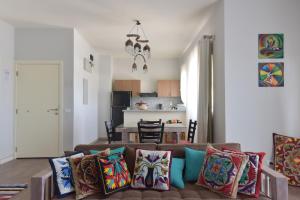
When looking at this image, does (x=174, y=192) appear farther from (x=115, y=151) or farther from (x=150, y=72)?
(x=150, y=72)

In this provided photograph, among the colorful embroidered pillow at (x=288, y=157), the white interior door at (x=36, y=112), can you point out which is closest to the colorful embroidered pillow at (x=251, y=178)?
the colorful embroidered pillow at (x=288, y=157)

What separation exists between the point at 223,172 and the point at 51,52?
4.60 metres

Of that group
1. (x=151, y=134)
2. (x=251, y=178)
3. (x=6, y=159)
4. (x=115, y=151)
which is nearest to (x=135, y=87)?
(x=6, y=159)

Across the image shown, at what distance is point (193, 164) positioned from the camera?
2410 millimetres

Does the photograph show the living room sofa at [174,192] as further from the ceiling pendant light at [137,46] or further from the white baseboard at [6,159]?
the white baseboard at [6,159]

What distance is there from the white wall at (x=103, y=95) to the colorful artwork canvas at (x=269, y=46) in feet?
18.8

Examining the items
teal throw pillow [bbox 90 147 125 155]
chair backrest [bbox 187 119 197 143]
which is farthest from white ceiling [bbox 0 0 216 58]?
teal throw pillow [bbox 90 147 125 155]

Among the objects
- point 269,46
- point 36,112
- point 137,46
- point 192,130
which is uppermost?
point 137,46

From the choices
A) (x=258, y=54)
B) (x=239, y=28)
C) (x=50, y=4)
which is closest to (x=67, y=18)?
(x=50, y=4)

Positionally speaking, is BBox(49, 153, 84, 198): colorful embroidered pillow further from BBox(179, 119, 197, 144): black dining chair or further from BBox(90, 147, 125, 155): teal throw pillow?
BBox(179, 119, 197, 144): black dining chair

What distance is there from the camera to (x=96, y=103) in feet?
26.7

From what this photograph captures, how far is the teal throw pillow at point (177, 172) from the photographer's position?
2.29 meters

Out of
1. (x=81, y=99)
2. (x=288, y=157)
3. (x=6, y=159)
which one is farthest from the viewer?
(x=81, y=99)

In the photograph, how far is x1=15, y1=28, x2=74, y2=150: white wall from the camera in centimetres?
539
